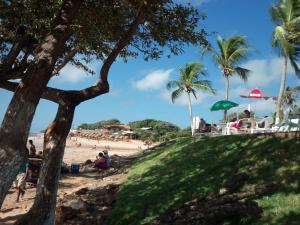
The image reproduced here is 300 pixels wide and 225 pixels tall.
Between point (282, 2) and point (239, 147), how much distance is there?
15.2 metres

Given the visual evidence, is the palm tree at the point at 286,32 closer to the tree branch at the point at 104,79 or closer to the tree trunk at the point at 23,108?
the tree branch at the point at 104,79

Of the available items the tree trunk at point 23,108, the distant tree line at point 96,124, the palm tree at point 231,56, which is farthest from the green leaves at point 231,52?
the distant tree line at point 96,124

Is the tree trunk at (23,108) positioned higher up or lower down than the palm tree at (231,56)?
lower down

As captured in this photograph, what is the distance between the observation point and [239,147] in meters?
12.5

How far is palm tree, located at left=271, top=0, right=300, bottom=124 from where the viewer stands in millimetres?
23062

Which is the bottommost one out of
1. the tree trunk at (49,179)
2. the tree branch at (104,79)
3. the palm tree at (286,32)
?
the tree trunk at (49,179)

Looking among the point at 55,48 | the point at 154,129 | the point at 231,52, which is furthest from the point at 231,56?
the point at 154,129

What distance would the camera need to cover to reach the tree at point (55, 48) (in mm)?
6973

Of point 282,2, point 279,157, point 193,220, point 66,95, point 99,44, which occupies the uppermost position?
point 282,2

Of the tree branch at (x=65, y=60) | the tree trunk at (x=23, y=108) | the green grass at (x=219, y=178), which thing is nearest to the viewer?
the tree trunk at (x=23, y=108)

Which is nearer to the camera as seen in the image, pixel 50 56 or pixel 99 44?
pixel 50 56

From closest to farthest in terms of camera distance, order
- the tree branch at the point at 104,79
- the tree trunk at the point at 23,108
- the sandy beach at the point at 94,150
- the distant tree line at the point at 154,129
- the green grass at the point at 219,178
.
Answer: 1. the tree trunk at the point at 23,108
2. the green grass at the point at 219,178
3. the tree branch at the point at 104,79
4. the sandy beach at the point at 94,150
5. the distant tree line at the point at 154,129

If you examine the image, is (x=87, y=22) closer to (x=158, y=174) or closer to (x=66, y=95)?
(x=66, y=95)

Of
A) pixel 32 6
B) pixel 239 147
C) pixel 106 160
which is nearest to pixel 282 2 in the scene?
pixel 106 160
